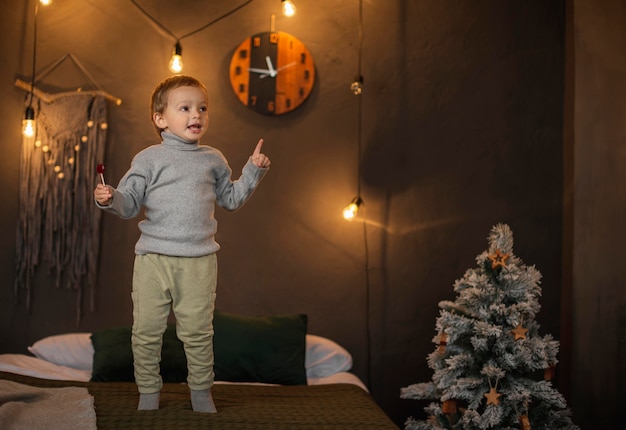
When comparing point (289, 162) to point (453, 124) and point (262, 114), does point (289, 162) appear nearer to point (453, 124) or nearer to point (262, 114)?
point (262, 114)

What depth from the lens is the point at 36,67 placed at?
11.9ft

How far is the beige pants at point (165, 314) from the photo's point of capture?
7.66 feet

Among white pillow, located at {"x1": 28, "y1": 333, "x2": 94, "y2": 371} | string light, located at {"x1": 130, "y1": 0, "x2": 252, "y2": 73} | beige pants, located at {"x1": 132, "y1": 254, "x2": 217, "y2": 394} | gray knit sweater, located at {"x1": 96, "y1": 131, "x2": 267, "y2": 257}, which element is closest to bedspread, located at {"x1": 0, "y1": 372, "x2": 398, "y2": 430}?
beige pants, located at {"x1": 132, "y1": 254, "x2": 217, "y2": 394}

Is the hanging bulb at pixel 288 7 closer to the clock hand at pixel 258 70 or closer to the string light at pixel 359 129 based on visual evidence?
the clock hand at pixel 258 70

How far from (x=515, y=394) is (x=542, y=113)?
1.70 meters

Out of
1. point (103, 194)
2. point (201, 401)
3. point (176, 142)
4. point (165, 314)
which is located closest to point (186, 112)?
point (176, 142)

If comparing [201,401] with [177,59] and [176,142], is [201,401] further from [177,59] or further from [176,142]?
[177,59]

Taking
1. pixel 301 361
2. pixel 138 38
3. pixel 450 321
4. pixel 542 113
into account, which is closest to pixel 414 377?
pixel 301 361

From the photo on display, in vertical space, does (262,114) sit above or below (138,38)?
below

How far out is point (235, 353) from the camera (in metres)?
3.23

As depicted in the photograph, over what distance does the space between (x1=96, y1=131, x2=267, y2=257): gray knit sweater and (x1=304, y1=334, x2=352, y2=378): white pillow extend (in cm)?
113

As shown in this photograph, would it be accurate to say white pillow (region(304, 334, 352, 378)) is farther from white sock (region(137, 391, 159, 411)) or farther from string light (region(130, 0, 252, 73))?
string light (region(130, 0, 252, 73))

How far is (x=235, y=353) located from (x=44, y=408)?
3.48 ft

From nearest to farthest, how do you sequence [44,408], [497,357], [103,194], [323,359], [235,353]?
[103,194]
[44,408]
[497,357]
[235,353]
[323,359]
